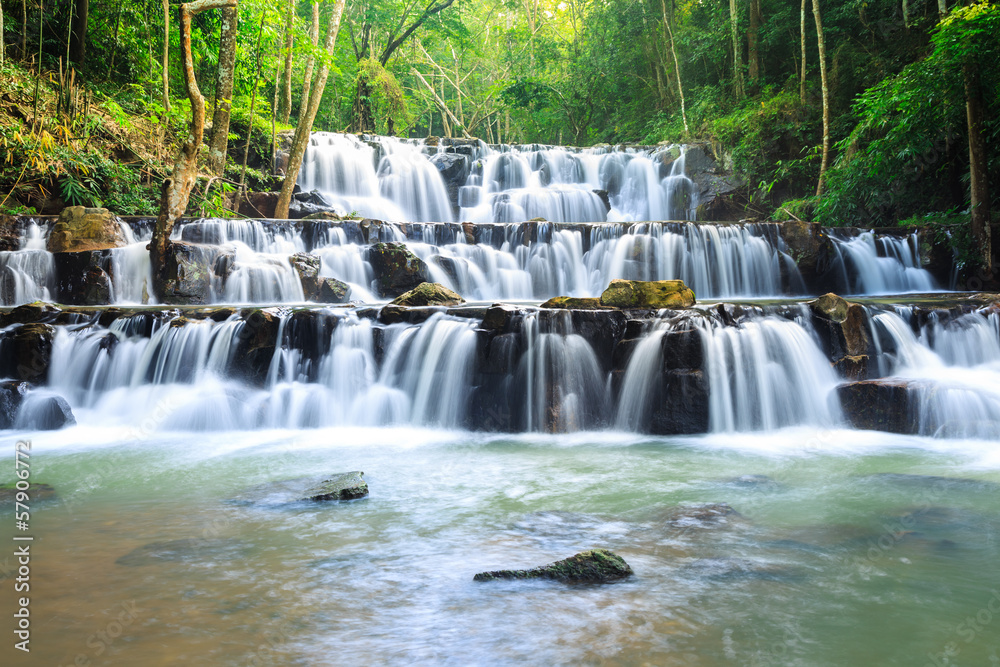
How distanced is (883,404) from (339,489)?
5734mm

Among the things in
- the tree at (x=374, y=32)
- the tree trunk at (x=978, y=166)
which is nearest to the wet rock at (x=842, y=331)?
the tree trunk at (x=978, y=166)

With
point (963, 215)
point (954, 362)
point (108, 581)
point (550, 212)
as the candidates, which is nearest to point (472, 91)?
point (550, 212)

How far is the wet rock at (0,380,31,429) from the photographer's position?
7.12 m

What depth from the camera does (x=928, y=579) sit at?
3.21m

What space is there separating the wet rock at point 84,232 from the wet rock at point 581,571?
9839mm

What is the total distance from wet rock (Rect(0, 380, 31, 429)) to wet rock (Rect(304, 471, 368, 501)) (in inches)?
180

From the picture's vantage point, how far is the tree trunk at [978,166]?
9.91 m

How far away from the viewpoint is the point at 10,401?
23.5 feet

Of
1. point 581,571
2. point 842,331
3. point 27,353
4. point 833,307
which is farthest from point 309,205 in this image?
point 581,571

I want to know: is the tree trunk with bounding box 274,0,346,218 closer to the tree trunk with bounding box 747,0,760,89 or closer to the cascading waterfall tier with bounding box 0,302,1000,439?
the cascading waterfall tier with bounding box 0,302,1000,439

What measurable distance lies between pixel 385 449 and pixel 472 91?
35.3 metres

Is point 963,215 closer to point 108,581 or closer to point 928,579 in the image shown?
point 928,579

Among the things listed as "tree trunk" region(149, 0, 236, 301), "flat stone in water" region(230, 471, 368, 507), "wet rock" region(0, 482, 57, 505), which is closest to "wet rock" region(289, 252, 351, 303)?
"tree trunk" region(149, 0, 236, 301)

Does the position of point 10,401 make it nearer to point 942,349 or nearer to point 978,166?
point 942,349
